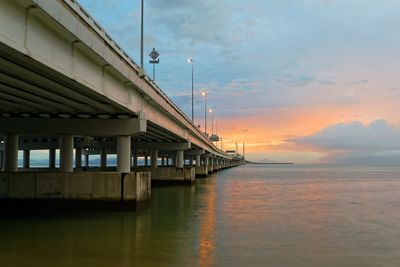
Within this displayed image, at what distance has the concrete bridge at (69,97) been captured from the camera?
14453mm

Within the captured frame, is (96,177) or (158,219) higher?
(96,177)

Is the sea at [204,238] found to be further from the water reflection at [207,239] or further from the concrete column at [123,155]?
the concrete column at [123,155]

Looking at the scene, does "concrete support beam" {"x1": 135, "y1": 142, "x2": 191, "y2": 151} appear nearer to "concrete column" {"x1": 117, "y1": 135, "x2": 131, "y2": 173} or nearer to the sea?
the sea

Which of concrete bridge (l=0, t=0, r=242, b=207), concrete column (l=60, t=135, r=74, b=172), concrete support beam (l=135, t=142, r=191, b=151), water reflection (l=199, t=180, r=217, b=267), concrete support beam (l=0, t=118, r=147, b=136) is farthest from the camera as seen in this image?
concrete support beam (l=135, t=142, r=191, b=151)

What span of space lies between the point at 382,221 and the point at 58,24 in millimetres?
Answer: 20446

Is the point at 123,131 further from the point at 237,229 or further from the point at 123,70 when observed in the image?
the point at 237,229

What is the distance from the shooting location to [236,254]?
57.8 ft

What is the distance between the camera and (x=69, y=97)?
2477cm

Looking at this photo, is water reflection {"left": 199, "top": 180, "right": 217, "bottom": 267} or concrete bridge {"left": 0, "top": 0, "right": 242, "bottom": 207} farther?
water reflection {"left": 199, "top": 180, "right": 217, "bottom": 267}

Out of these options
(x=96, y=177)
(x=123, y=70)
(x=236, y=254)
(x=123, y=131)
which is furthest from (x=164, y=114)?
(x=236, y=254)

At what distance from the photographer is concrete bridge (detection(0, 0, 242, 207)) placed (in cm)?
1445

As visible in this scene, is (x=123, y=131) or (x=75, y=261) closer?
(x=75, y=261)

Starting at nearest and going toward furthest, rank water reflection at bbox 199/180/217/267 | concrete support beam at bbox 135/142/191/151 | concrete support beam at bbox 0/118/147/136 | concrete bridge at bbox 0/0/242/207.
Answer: concrete bridge at bbox 0/0/242/207, water reflection at bbox 199/180/217/267, concrete support beam at bbox 0/118/147/136, concrete support beam at bbox 135/142/191/151

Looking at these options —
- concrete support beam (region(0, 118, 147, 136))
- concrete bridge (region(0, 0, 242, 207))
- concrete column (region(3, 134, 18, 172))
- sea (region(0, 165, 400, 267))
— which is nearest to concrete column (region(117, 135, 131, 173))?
concrete bridge (region(0, 0, 242, 207))
